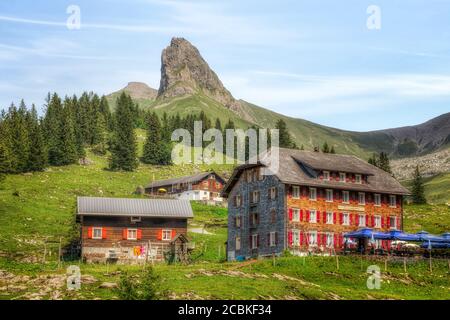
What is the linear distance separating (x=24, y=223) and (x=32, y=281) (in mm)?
39147

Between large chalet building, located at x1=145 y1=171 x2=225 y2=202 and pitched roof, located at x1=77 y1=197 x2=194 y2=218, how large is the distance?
2090 inches

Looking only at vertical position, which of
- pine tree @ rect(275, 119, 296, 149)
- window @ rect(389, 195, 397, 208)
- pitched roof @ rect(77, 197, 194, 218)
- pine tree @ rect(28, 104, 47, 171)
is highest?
pine tree @ rect(275, 119, 296, 149)

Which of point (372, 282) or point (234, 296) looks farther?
point (372, 282)

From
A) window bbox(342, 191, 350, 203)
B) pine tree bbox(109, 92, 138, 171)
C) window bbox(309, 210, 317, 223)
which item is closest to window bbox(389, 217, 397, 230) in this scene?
window bbox(342, 191, 350, 203)

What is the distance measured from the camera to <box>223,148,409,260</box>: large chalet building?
7362cm

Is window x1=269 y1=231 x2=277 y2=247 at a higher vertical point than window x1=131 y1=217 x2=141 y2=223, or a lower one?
lower

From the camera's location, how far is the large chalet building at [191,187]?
441 ft

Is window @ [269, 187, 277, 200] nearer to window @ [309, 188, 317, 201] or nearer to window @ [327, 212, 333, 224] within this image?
window @ [309, 188, 317, 201]

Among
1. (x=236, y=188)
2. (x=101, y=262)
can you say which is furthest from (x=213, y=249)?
(x=101, y=262)

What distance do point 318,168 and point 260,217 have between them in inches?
298

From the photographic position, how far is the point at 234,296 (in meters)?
47.1

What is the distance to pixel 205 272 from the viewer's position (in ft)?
185
